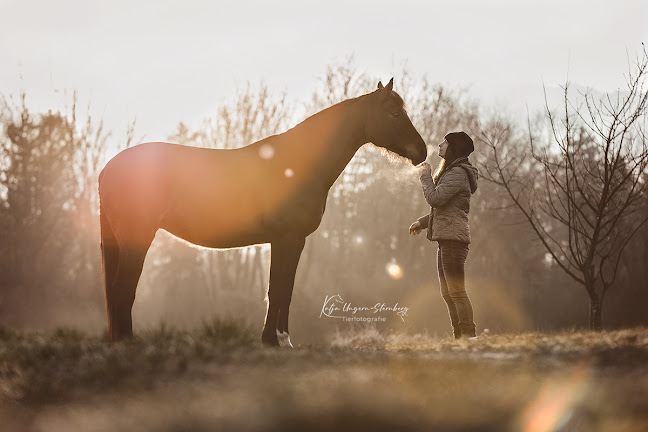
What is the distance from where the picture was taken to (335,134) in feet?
22.7

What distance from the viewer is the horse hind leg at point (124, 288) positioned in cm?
621

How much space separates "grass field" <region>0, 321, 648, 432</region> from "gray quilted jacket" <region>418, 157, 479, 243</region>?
358cm

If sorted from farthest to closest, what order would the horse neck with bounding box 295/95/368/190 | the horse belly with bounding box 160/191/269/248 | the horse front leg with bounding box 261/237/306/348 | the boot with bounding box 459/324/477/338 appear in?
the boot with bounding box 459/324/477/338, the horse neck with bounding box 295/95/368/190, the horse belly with bounding box 160/191/269/248, the horse front leg with bounding box 261/237/306/348

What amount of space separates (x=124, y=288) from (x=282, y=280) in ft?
5.44

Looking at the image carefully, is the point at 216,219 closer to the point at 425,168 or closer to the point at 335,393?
the point at 425,168

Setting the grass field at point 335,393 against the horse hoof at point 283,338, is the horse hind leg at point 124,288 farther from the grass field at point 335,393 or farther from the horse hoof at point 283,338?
the grass field at point 335,393

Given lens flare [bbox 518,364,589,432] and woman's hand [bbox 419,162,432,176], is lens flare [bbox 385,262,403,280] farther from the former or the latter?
lens flare [bbox 518,364,589,432]

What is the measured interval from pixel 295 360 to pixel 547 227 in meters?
39.2

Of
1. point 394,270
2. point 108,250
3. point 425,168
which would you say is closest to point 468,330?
point 425,168

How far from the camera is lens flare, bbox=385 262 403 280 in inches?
1145

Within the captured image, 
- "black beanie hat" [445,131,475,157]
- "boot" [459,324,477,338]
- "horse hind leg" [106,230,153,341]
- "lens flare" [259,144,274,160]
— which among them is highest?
"black beanie hat" [445,131,475,157]

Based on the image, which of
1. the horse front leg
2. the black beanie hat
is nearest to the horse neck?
the horse front leg

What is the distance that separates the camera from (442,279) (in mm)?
7707

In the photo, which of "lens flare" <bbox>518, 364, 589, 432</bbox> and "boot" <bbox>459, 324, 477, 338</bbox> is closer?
"lens flare" <bbox>518, 364, 589, 432</bbox>
